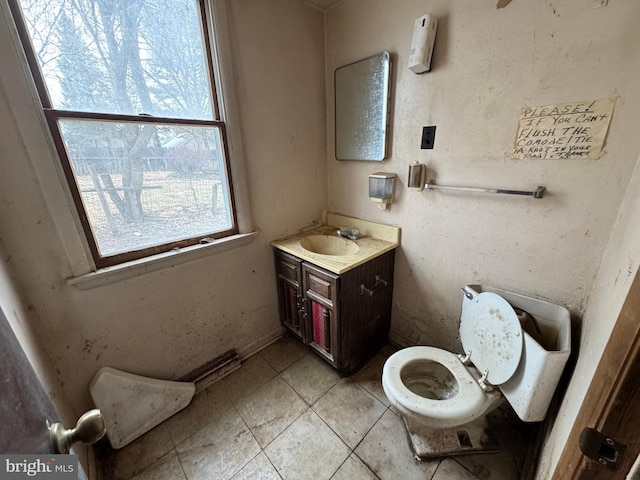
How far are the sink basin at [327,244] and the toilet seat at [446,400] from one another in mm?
774

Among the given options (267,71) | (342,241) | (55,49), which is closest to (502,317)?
(342,241)

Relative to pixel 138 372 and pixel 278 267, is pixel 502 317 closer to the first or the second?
pixel 278 267

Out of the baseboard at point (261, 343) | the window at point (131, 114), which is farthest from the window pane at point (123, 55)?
the baseboard at point (261, 343)

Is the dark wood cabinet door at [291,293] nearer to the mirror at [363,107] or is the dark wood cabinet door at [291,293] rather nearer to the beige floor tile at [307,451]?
the beige floor tile at [307,451]

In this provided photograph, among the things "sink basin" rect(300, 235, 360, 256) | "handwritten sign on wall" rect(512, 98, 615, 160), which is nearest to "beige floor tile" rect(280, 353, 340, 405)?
"sink basin" rect(300, 235, 360, 256)

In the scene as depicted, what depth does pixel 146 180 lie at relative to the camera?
122cm

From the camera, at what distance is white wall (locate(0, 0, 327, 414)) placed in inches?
37.1

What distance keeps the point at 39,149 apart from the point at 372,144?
155cm

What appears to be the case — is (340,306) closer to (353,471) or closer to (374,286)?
(374,286)

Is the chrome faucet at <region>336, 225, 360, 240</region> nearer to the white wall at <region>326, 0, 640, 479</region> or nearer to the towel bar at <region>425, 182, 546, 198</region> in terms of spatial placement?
the white wall at <region>326, 0, 640, 479</region>

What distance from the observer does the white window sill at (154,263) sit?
112cm

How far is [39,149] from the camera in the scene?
0.95 meters

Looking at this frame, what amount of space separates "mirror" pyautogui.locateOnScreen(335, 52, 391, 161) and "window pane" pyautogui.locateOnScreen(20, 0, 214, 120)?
2.73 feet

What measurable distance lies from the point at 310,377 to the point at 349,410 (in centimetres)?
32
